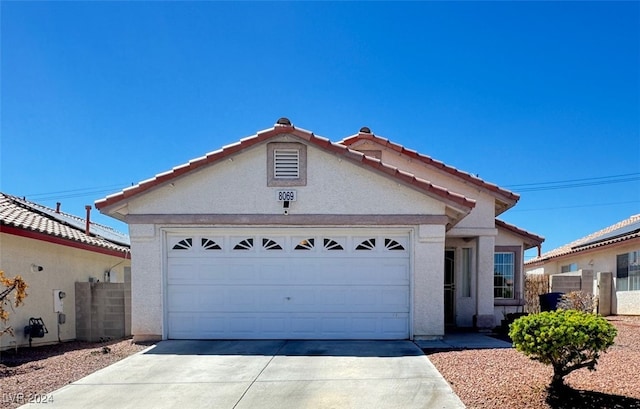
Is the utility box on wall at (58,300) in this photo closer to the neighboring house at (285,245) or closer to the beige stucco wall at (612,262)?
the neighboring house at (285,245)

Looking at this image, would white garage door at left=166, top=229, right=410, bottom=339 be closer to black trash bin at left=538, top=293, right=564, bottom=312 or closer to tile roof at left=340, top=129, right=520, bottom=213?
tile roof at left=340, top=129, right=520, bottom=213

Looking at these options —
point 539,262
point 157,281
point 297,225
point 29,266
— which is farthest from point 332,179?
point 539,262

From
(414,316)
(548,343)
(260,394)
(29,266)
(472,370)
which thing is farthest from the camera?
(29,266)

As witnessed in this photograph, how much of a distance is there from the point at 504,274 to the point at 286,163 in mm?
7584

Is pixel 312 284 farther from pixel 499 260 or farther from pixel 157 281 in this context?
pixel 499 260

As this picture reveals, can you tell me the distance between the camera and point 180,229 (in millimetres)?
10297

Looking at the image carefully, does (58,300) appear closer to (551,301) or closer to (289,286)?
(289,286)

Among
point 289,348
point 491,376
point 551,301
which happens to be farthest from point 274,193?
point 551,301

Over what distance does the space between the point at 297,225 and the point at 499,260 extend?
6.81 meters

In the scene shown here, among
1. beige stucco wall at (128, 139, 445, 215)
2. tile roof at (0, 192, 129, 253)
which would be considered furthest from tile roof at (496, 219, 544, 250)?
tile roof at (0, 192, 129, 253)

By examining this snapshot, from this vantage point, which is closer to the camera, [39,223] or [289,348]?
[289,348]

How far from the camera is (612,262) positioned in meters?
18.8

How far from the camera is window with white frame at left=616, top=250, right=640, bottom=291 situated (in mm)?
16906

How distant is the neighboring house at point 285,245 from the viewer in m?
10.1
